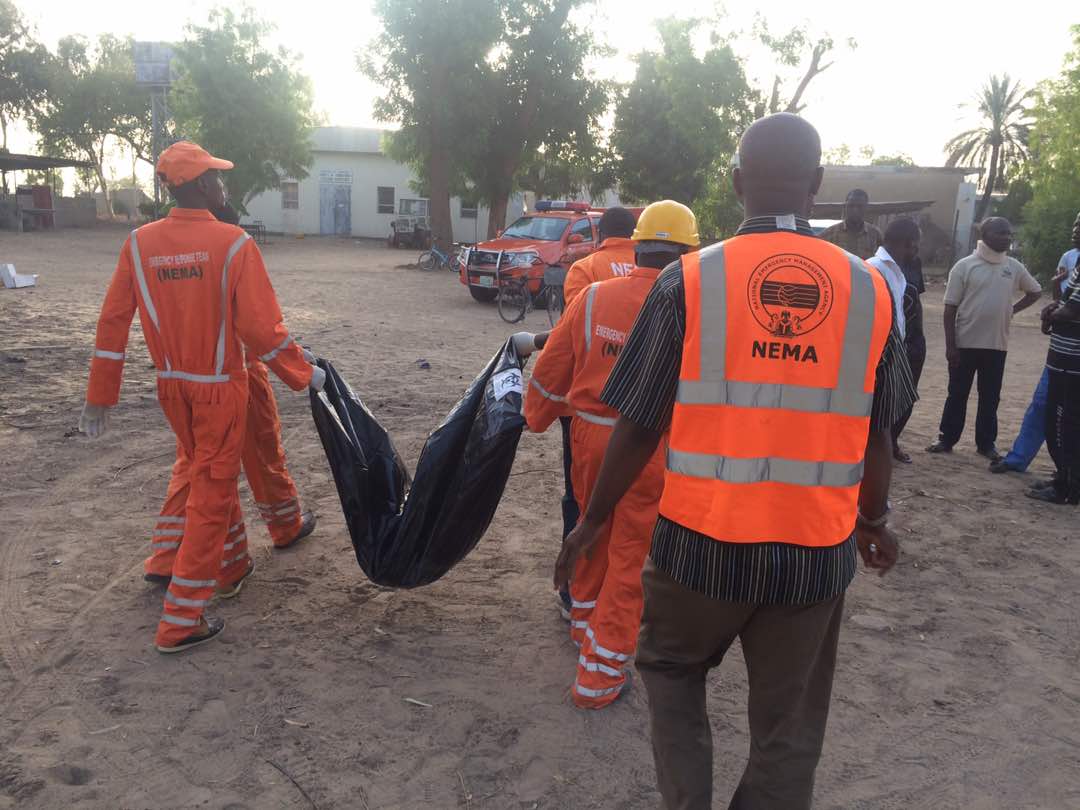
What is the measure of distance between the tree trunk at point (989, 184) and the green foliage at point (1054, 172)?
8.96m

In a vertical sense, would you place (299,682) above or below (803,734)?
below

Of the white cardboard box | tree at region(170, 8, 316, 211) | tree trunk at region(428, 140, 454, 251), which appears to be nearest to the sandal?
the white cardboard box

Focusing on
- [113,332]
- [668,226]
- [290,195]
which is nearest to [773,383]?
[668,226]

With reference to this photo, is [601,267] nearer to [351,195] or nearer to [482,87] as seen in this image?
[482,87]

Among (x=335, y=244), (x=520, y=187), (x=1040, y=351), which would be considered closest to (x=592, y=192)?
(x=520, y=187)

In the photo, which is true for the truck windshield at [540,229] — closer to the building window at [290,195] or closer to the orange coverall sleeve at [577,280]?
the orange coverall sleeve at [577,280]

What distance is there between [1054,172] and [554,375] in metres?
27.7

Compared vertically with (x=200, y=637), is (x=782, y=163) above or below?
above

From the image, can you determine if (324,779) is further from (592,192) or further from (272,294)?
(592,192)

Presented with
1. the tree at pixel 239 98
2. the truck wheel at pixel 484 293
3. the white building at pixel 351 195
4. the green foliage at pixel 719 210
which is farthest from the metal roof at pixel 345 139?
the truck wheel at pixel 484 293

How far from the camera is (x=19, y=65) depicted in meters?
39.6

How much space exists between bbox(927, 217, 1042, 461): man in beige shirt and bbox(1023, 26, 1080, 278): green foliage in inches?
749

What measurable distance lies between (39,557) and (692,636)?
3.71m

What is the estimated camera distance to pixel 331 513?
16.8 ft
